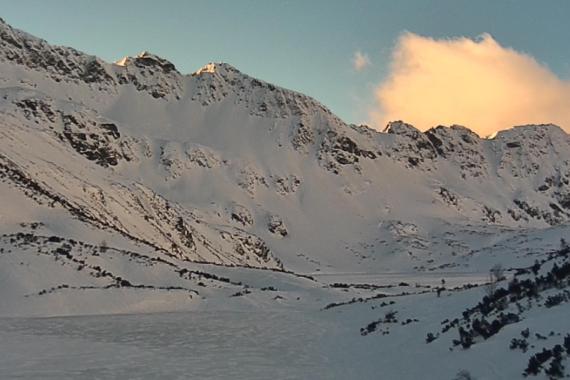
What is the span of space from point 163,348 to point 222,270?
140 feet

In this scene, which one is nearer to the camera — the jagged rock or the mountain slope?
the mountain slope

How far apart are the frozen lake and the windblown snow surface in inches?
3.6

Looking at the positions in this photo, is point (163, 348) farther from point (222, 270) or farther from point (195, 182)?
point (195, 182)

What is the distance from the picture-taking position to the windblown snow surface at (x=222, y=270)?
13.9 meters

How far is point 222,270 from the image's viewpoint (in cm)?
5969

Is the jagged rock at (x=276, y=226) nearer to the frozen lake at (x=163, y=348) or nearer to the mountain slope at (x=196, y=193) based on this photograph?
the mountain slope at (x=196, y=193)

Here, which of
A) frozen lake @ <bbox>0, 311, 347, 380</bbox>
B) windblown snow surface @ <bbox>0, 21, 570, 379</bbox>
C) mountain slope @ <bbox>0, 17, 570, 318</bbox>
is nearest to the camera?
frozen lake @ <bbox>0, 311, 347, 380</bbox>

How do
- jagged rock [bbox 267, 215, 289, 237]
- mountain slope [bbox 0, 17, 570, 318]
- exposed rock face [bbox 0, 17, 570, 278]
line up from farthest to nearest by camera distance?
jagged rock [bbox 267, 215, 289, 237], exposed rock face [bbox 0, 17, 570, 278], mountain slope [bbox 0, 17, 570, 318]

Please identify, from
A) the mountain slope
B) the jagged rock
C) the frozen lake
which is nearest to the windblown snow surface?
the frozen lake

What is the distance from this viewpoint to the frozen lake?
13.1 meters

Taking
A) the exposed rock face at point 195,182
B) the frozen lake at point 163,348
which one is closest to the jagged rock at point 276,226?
the exposed rock face at point 195,182

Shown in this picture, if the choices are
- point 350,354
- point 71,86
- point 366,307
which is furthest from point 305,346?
point 71,86

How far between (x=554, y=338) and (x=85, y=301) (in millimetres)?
26143

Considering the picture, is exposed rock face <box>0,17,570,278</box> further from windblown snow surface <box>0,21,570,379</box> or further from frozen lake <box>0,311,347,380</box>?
frozen lake <box>0,311,347,380</box>
